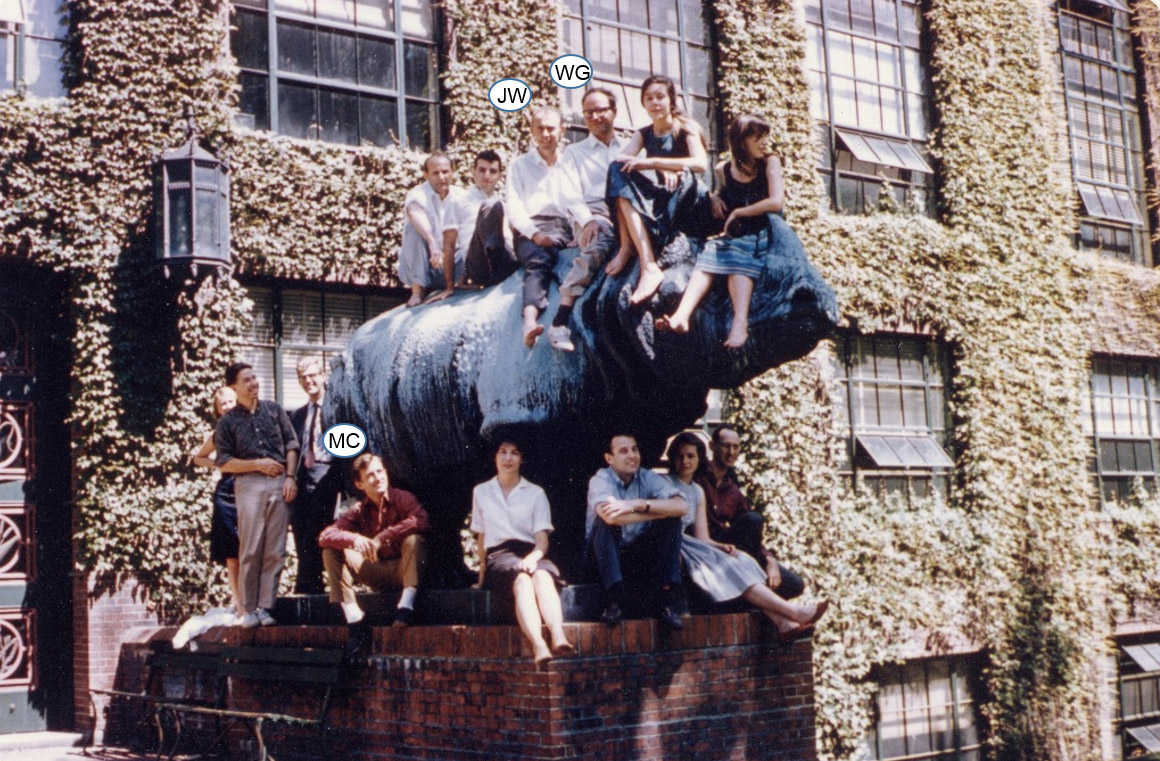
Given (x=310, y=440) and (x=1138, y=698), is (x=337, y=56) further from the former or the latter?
(x=1138, y=698)

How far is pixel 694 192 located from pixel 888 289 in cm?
1030

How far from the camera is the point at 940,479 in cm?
1989

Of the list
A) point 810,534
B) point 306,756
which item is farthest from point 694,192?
point 810,534

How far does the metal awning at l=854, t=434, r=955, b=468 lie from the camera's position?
19141 millimetres

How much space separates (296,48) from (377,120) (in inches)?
44.6

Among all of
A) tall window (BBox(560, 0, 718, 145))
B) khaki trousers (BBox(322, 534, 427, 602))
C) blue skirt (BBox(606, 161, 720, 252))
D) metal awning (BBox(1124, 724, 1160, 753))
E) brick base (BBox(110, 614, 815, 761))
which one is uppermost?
tall window (BBox(560, 0, 718, 145))

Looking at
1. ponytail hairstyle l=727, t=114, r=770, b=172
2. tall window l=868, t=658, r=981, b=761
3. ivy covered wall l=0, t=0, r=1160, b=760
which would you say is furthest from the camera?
tall window l=868, t=658, r=981, b=761

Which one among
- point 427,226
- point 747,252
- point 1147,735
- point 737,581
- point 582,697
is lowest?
point 1147,735

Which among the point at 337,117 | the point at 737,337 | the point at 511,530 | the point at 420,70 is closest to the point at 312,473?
the point at 511,530

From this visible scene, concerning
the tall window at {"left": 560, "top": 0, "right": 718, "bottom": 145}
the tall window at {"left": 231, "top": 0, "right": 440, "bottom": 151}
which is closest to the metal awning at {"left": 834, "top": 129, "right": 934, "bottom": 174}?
the tall window at {"left": 560, "top": 0, "right": 718, "bottom": 145}

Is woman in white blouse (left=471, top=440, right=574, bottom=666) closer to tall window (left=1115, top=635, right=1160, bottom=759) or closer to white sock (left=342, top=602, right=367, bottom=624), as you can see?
white sock (left=342, top=602, right=367, bottom=624)

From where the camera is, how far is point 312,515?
40.4 feet

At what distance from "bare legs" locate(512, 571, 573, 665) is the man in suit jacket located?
3436 millimetres

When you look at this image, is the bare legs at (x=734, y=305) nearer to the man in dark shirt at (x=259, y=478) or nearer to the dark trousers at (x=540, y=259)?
the dark trousers at (x=540, y=259)
